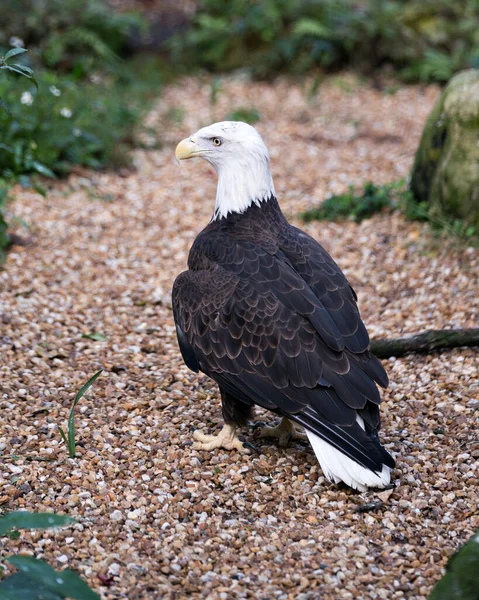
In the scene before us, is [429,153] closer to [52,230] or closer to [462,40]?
[52,230]

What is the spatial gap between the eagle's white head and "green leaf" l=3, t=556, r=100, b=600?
2433mm

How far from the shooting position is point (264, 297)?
4.19m

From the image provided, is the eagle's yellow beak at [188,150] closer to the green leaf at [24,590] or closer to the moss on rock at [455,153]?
the moss on rock at [455,153]

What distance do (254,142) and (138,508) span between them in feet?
6.81

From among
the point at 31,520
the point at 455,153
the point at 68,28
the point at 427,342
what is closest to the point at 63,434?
the point at 31,520

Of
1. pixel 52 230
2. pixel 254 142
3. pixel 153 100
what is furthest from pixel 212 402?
pixel 153 100

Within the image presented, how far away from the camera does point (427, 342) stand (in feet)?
17.1

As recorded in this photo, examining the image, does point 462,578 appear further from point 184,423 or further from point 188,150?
point 188,150

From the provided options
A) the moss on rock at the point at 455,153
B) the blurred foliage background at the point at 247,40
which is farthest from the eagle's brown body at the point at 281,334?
the blurred foliage background at the point at 247,40

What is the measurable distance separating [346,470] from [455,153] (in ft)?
11.1

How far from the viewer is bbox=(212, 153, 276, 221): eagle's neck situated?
4.69 meters

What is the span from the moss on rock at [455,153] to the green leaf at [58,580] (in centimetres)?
450

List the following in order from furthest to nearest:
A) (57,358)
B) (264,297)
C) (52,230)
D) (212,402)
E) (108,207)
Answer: (108,207), (52,230), (57,358), (212,402), (264,297)

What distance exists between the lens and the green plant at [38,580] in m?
2.78
